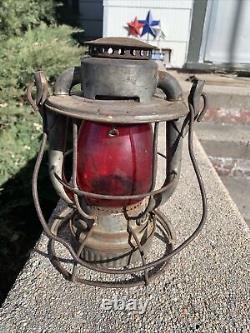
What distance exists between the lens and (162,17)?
3109 millimetres

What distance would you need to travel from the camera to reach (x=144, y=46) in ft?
2.51

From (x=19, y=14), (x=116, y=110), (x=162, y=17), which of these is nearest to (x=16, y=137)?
(x=19, y=14)

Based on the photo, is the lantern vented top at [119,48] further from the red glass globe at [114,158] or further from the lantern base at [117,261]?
the lantern base at [117,261]

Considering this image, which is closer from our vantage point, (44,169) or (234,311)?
(234,311)

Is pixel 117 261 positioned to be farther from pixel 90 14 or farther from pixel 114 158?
pixel 90 14

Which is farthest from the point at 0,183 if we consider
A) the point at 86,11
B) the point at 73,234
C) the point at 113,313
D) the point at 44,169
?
the point at 86,11

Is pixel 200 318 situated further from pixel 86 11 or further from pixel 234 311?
pixel 86 11

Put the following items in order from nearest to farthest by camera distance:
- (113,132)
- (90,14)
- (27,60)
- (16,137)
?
(113,132)
(16,137)
(27,60)
(90,14)

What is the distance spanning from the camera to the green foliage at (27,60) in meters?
2.52

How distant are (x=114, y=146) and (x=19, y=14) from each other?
9.55 feet

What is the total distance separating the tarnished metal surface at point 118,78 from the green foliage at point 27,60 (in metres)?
1.88

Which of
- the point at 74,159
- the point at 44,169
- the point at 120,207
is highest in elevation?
the point at 74,159

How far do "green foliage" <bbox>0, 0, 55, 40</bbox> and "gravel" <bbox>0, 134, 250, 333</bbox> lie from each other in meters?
2.52

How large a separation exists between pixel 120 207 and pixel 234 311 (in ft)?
1.31
